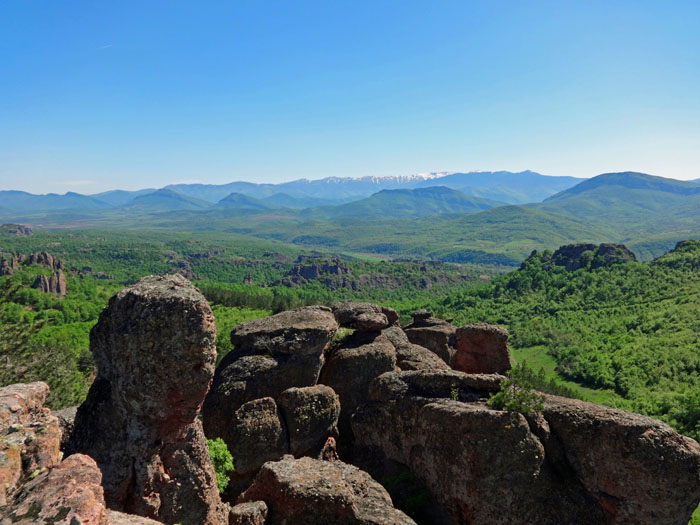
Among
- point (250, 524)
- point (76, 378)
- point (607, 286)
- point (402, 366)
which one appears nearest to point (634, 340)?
point (607, 286)

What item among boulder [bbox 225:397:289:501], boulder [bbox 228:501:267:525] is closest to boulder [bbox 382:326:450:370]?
boulder [bbox 225:397:289:501]

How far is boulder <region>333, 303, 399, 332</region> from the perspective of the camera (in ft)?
105

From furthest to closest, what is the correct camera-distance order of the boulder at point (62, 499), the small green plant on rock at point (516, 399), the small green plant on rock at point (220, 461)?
the small green plant on rock at point (220, 461) < the small green plant on rock at point (516, 399) < the boulder at point (62, 499)

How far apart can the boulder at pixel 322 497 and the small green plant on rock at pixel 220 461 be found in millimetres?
2280

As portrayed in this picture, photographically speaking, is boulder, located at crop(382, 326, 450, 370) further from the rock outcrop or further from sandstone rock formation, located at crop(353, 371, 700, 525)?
the rock outcrop

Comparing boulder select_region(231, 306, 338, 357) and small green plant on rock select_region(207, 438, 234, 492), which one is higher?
boulder select_region(231, 306, 338, 357)

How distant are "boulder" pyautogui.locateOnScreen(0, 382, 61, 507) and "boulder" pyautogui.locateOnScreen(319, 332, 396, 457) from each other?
18.4 metres

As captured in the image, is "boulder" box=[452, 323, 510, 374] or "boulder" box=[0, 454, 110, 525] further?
"boulder" box=[452, 323, 510, 374]

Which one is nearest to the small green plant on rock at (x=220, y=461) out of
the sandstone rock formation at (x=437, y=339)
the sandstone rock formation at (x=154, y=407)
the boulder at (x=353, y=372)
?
the sandstone rock formation at (x=154, y=407)

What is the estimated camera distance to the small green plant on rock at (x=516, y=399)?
18875mm

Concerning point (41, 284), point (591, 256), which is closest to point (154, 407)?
point (41, 284)

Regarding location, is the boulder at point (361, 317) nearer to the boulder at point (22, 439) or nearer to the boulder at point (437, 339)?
the boulder at point (437, 339)

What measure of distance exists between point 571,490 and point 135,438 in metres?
18.9

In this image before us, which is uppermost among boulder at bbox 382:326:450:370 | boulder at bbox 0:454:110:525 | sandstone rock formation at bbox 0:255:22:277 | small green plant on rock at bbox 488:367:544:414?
boulder at bbox 0:454:110:525
